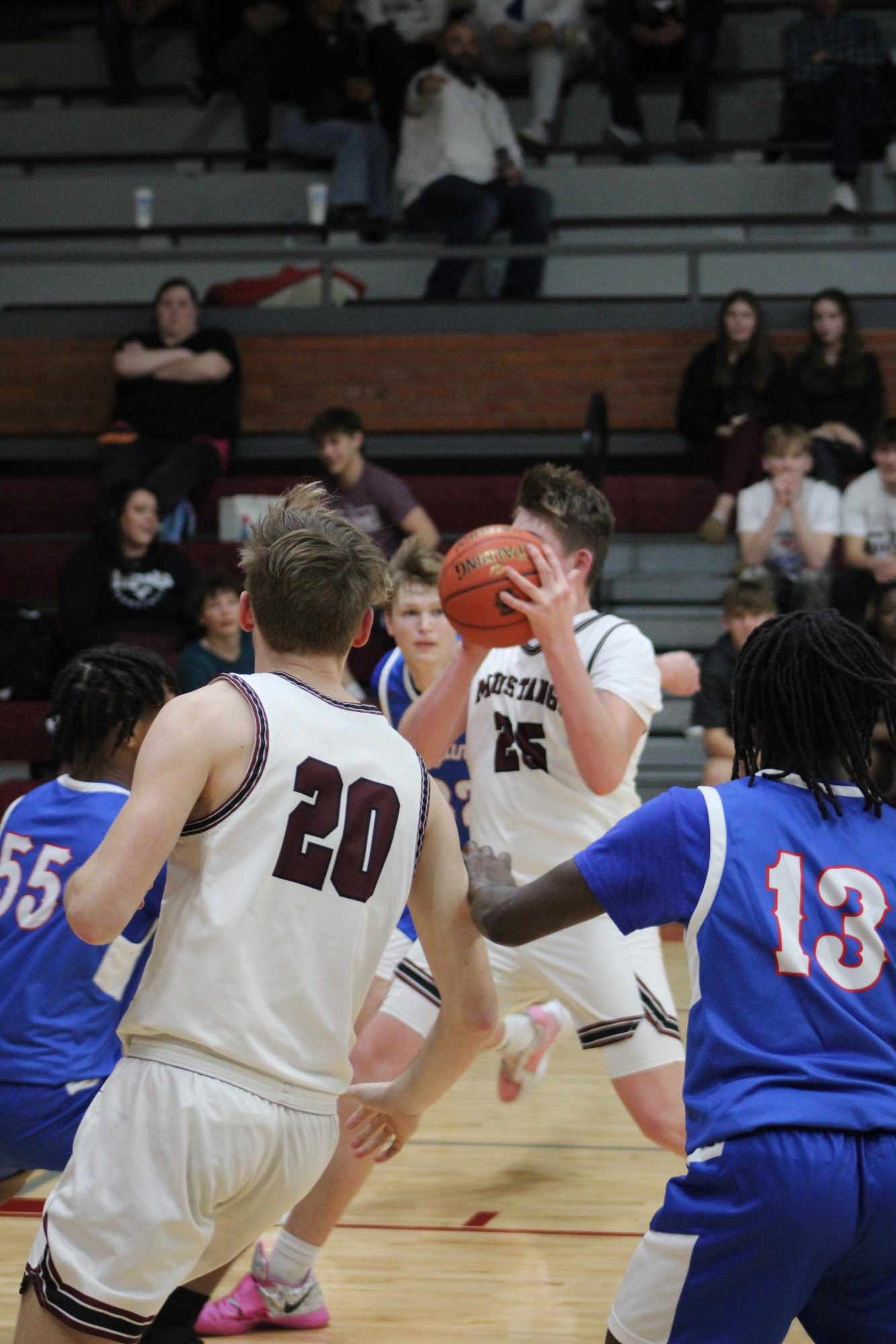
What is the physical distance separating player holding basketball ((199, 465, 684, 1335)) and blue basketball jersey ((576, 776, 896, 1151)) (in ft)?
4.17

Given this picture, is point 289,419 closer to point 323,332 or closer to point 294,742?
point 323,332

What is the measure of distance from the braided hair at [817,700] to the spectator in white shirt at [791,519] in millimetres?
5942

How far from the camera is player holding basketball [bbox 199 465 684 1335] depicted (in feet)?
11.8

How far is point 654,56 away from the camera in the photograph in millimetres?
12141

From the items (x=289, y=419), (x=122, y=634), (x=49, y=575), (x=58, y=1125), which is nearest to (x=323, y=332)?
(x=289, y=419)

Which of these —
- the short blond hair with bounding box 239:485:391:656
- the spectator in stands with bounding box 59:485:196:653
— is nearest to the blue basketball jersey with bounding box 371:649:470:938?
the short blond hair with bounding box 239:485:391:656

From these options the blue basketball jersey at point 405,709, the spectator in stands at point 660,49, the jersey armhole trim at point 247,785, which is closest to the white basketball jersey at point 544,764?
the blue basketball jersey at point 405,709

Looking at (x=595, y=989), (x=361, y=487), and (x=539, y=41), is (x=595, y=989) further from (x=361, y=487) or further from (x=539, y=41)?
(x=539, y=41)

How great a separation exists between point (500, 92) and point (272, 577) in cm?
1114

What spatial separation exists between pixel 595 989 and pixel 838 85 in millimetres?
9463

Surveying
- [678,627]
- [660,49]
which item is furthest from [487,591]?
[660,49]

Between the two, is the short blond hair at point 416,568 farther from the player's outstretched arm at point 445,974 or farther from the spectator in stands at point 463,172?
the spectator in stands at point 463,172

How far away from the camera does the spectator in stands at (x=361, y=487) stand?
8938 mm

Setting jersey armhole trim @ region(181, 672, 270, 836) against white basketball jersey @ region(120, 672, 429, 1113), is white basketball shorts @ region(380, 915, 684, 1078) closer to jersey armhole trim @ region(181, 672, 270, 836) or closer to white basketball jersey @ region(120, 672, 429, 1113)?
white basketball jersey @ region(120, 672, 429, 1113)
